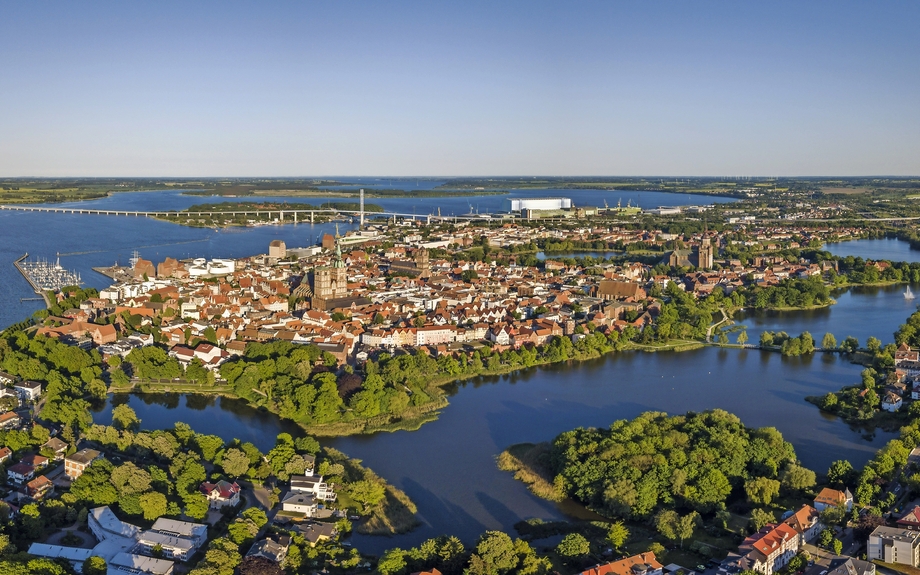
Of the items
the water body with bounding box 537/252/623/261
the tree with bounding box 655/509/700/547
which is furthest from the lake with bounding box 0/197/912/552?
the water body with bounding box 537/252/623/261

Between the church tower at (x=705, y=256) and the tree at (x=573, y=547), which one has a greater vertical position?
the church tower at (x=705, y=256)

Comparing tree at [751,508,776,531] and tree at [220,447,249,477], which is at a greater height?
tree at [220,447,249,477]

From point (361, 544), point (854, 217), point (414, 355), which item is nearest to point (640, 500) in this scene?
point (361, 544)

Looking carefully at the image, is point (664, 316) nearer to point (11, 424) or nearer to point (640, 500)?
point (640, 500)

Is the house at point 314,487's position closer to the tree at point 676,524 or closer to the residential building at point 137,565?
the residential building at point 137,565

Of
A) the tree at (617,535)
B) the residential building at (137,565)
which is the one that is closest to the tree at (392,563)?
the residential building at (137,565)

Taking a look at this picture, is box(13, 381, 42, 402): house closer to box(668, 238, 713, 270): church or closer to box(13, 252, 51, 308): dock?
box(13, 252, 51, 308): dock

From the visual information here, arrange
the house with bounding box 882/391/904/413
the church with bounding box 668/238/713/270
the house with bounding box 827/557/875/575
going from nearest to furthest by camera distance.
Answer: the house with bounding box 827/557/875/575
the house with bounding box 882/391/904/413
the church with bounding box 668/238/713/270

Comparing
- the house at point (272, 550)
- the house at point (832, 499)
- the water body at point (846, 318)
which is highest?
the water body at point (846, 318)

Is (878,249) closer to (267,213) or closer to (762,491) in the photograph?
(762,491)
